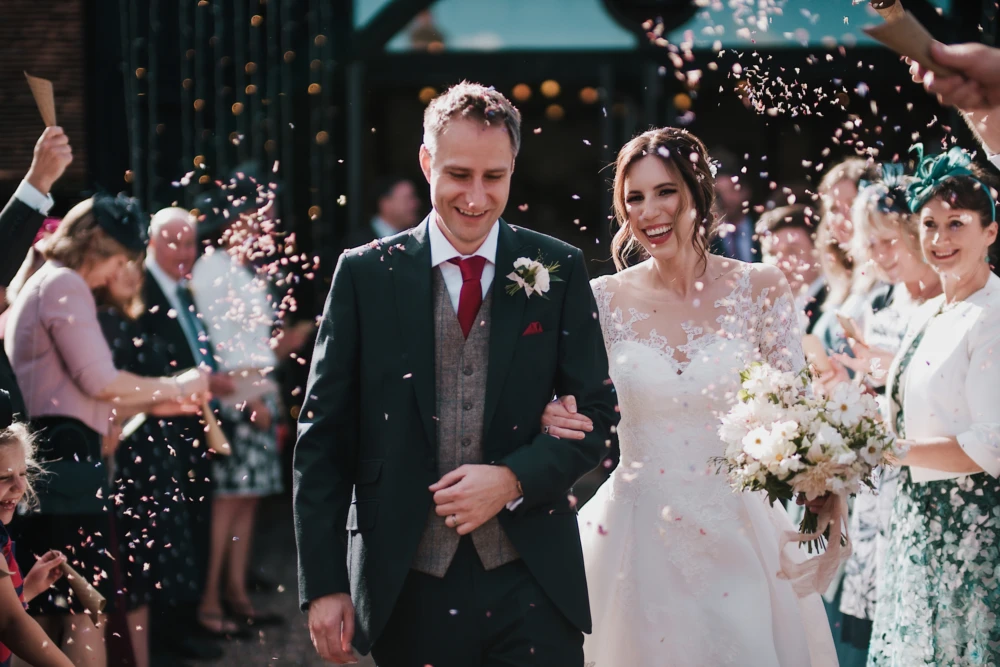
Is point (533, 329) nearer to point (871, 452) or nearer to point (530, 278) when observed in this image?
point (530, 278)

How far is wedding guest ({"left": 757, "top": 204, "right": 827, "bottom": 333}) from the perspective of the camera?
6.44m

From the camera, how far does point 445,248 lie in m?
3.18

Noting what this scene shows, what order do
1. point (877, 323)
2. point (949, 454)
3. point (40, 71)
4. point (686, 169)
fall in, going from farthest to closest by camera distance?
point (40, 71), point (877, 323), point (686, 169), point (949, 454)

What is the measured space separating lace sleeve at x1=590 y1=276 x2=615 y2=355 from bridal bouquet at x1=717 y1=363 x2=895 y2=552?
25.2 inches

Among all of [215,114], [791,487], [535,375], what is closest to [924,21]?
[215,114]

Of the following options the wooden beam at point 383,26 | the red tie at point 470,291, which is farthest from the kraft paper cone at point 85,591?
the wooden beam at point 383,26

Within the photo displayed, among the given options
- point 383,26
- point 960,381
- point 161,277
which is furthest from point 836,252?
point 383,26

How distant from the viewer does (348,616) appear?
9.73ft

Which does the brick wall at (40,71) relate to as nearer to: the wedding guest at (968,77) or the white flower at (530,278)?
the white flower at (530,278)

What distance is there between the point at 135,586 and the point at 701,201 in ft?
8.90

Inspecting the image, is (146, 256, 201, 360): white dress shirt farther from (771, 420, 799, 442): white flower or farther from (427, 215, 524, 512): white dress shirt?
(771, 420, 799, 442): white flower

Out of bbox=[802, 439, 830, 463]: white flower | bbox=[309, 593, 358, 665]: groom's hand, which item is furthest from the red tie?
bbox=[802, 439, 830, 463]: white flower

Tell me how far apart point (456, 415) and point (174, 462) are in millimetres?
2737

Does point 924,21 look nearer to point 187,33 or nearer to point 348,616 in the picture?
point 187,33
